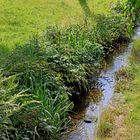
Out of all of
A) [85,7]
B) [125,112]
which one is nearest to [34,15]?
[85,7]

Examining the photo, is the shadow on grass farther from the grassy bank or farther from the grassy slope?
the grassy bank

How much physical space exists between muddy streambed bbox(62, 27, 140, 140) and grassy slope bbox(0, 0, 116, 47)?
212cm

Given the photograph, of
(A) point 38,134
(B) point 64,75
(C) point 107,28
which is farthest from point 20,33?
(A) point 38,134

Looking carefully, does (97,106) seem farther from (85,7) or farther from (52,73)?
(85,7)

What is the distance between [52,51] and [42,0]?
6465 mm

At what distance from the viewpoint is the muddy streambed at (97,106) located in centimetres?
807

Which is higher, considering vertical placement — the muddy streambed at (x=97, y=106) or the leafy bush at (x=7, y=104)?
the leafy bush at (x=7, y=104)

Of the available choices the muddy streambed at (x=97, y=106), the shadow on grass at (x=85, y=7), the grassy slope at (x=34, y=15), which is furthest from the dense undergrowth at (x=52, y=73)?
the shadow on grass at (x=85, y=7)

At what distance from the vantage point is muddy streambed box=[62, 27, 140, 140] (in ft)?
26.5

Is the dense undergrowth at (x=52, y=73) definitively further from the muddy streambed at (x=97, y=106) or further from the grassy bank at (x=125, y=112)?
the grassy bank at (x=125, y=112)

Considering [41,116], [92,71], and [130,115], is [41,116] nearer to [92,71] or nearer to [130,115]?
[130,115]

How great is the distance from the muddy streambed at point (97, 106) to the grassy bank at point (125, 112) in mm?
147

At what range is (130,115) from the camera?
876 centimetres

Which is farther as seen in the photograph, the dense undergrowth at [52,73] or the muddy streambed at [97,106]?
the muddy streambed at [97,106]
